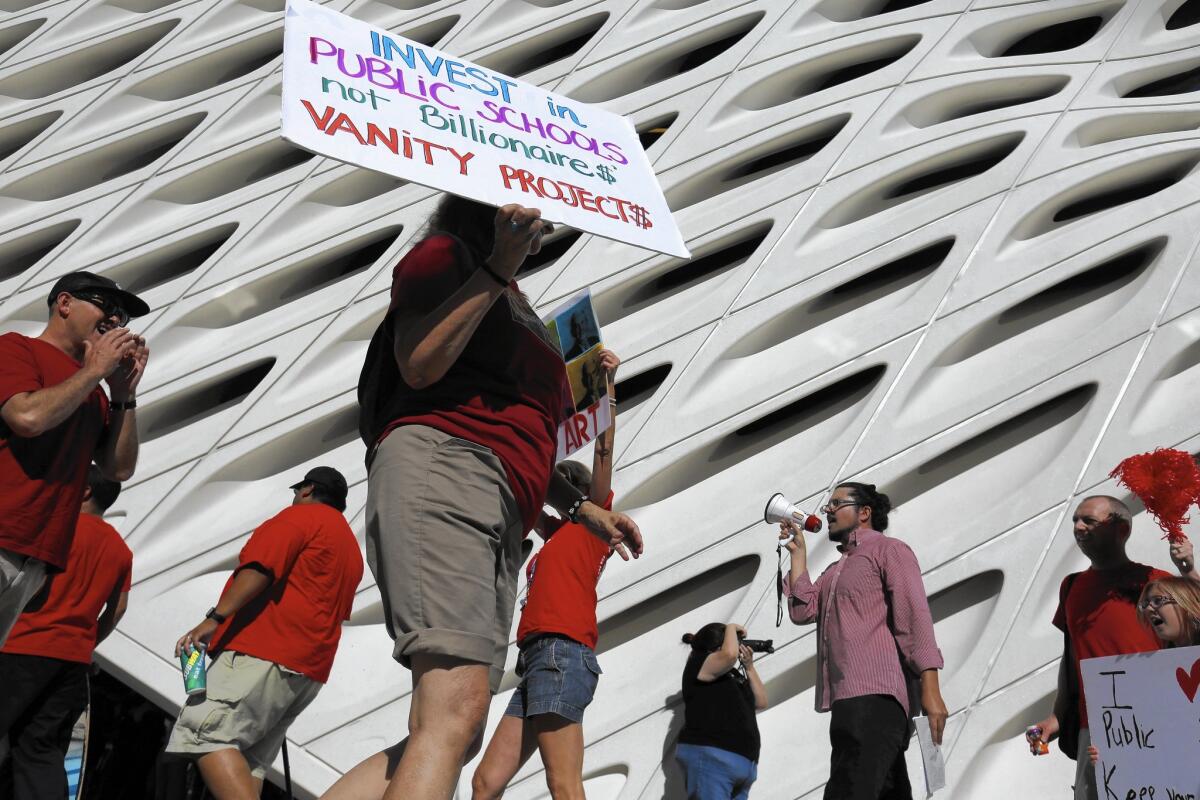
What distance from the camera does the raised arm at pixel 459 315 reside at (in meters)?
2.41

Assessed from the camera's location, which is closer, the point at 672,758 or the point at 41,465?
the point at 41,465

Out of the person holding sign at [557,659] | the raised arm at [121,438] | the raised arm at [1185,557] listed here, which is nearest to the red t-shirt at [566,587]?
the person holding sign at [557,659]

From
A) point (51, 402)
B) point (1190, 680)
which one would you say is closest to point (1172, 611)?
point (1190, 680)

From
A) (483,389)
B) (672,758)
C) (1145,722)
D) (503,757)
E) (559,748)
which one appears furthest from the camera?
(672,758)

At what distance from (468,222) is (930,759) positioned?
295 cm

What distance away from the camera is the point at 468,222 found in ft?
9.00

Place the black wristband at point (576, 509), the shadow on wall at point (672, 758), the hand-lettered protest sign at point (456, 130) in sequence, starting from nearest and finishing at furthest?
the hand-lettered protest sign at point (456, 130), the black wristband at point (576, 509), the shadow on wall at point (672, 758)

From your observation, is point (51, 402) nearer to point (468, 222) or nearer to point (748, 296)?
point (468, 222)

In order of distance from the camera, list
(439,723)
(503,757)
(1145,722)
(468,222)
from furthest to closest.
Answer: (503,757), (1145,722), (468,222), (439,723)

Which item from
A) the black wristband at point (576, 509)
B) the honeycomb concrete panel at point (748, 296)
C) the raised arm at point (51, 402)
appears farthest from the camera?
the honeycomb concrete panel at point (748, 296)

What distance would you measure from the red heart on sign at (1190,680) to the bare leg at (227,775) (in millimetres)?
3297

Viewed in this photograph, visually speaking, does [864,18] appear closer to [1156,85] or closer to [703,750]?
[1156,85]

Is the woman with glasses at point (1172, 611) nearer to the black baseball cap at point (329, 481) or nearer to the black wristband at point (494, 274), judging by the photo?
the black wristband at point (494, 274)

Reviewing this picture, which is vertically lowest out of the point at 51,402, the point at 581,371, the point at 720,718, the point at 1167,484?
the point at 720,718
